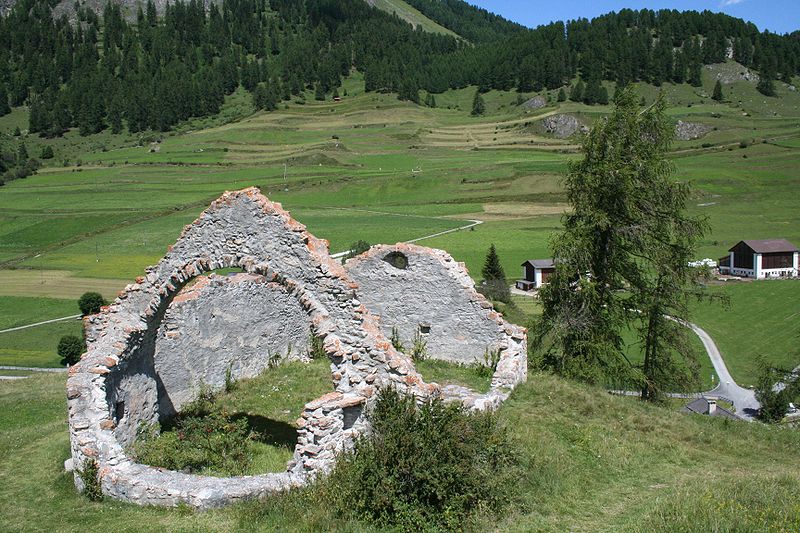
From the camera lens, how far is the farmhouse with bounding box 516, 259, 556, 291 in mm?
57969

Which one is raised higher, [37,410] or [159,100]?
[159,100]

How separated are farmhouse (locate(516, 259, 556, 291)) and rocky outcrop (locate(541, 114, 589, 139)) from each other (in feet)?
309

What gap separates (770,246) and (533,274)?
26.4 meters

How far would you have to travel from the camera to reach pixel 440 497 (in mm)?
9031

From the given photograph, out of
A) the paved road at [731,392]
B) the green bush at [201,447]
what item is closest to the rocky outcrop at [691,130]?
the paved road at [731,392]

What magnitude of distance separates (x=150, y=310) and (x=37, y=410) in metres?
8.98

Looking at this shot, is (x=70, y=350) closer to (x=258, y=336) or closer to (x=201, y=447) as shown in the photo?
(x=258, y=336)

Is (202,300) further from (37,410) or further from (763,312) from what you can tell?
(763,312)

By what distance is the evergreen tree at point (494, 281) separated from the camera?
166ft

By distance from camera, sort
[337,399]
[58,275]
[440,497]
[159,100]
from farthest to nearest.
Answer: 1. [159,100]
2. [58,275]
3. [337,399]
4. [440,497]

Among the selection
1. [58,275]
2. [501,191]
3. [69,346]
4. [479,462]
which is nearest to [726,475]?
[479,462]

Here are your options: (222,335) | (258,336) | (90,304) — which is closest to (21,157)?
(90,304)

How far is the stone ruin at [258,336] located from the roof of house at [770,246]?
187 ft

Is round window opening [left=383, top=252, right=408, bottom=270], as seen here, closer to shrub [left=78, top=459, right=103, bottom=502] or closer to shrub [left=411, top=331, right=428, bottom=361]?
shrub [left=411, top=331, right=428, bottom=361]
